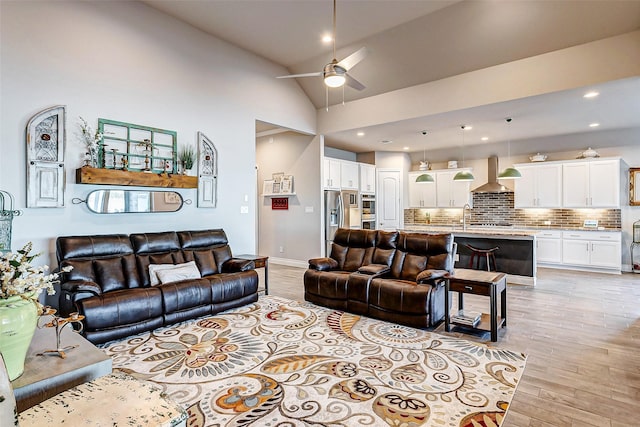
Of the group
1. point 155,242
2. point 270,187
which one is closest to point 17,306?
point 155,242

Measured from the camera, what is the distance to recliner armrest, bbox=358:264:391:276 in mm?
4156

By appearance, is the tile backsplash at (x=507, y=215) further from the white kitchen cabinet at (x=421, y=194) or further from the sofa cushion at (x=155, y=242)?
the sofa cushion at (x=155, y=242)

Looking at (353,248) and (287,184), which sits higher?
(287,184)

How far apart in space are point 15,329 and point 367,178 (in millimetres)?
8304

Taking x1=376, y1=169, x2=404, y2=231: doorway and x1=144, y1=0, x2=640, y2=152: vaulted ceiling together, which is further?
x1=376, y1=169, x2=404, y2=231: doorway

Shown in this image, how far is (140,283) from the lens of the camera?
3.98 meters

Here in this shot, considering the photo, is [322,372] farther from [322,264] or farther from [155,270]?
[155,270]

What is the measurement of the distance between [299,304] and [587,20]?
513 cm

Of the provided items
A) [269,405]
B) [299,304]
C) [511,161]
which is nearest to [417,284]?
[299,304]

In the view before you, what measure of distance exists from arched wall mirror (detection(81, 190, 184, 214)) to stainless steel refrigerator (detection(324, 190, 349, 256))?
3351mm

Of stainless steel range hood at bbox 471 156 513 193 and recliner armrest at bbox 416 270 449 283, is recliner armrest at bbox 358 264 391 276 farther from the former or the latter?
stainless steel range hood at bbox 471 156 513 193

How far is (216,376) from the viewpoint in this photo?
2680 mm

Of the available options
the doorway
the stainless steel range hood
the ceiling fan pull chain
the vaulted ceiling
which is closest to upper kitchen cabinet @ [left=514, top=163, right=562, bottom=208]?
the stainless steel range hood

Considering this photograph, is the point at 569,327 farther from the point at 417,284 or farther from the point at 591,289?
the point at 591,289
